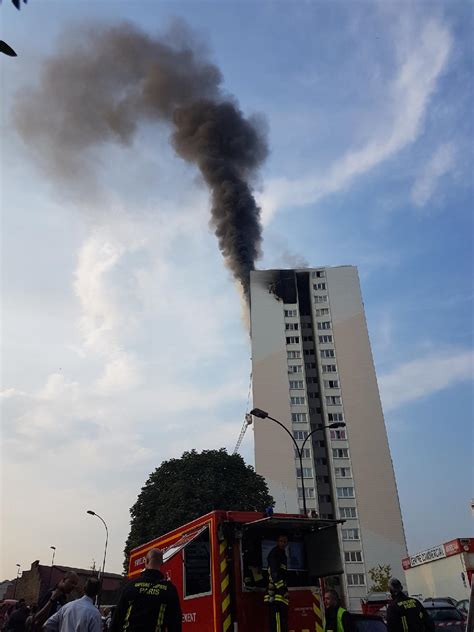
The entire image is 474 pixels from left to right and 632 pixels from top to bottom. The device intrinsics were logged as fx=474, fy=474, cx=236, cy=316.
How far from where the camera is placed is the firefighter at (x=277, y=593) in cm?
649

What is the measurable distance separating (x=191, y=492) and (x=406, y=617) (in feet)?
93.6

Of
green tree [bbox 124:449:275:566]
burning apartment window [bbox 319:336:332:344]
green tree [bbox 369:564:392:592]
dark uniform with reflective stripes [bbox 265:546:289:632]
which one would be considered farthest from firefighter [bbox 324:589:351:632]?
burning apartment window [bbox 319:336:332:344]

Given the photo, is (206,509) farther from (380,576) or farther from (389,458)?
(389,458)

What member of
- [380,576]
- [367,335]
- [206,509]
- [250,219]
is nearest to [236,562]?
[206,509]

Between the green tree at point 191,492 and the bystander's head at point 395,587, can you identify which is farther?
the green tree at point 191,492

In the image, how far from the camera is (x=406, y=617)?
6344mm

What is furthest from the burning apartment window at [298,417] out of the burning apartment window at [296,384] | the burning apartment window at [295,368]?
the burning apartment window at [295,368]

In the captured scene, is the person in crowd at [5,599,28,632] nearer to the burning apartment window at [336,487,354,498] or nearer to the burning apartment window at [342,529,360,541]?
the burning apartment window at [342,529,360,541]

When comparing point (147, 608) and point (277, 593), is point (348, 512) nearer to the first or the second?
point (277, 593)

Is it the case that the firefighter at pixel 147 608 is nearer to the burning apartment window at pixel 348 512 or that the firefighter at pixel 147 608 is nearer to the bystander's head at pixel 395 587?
the bystander's head at pixel 395 587

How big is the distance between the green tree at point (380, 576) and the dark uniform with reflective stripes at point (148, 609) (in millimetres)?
49490

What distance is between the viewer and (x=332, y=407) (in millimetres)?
61969

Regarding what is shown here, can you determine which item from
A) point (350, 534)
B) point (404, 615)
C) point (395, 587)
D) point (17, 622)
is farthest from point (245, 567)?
point (350, 534)

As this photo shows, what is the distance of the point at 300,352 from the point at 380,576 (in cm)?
2829
